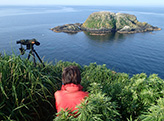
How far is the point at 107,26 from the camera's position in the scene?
83562 millimetres

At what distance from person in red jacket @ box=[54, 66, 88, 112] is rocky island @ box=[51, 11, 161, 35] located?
7848cm

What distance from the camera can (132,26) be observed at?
87.2 m

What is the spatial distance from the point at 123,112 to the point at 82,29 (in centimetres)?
8809

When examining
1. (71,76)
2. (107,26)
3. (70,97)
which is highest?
(107,26)

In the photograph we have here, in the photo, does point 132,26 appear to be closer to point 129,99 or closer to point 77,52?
point 77,52

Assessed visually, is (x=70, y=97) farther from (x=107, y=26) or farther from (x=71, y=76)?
(x=107, y=26)

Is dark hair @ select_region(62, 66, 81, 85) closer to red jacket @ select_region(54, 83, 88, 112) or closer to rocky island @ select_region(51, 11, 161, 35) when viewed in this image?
red jacket @ select_region(54, 83, 88, 112)

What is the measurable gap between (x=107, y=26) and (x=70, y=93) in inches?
3388

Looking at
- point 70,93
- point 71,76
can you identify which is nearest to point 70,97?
point 70,93

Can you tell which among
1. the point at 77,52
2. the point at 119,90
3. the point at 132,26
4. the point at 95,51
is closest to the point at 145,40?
the point at 132,26

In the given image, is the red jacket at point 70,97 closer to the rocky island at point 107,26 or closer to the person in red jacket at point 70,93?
the person in red jacket at point 70,93

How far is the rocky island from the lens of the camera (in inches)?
3241

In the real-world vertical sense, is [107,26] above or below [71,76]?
above

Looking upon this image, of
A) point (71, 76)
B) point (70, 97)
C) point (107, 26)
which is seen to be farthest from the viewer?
point (107, 26)
